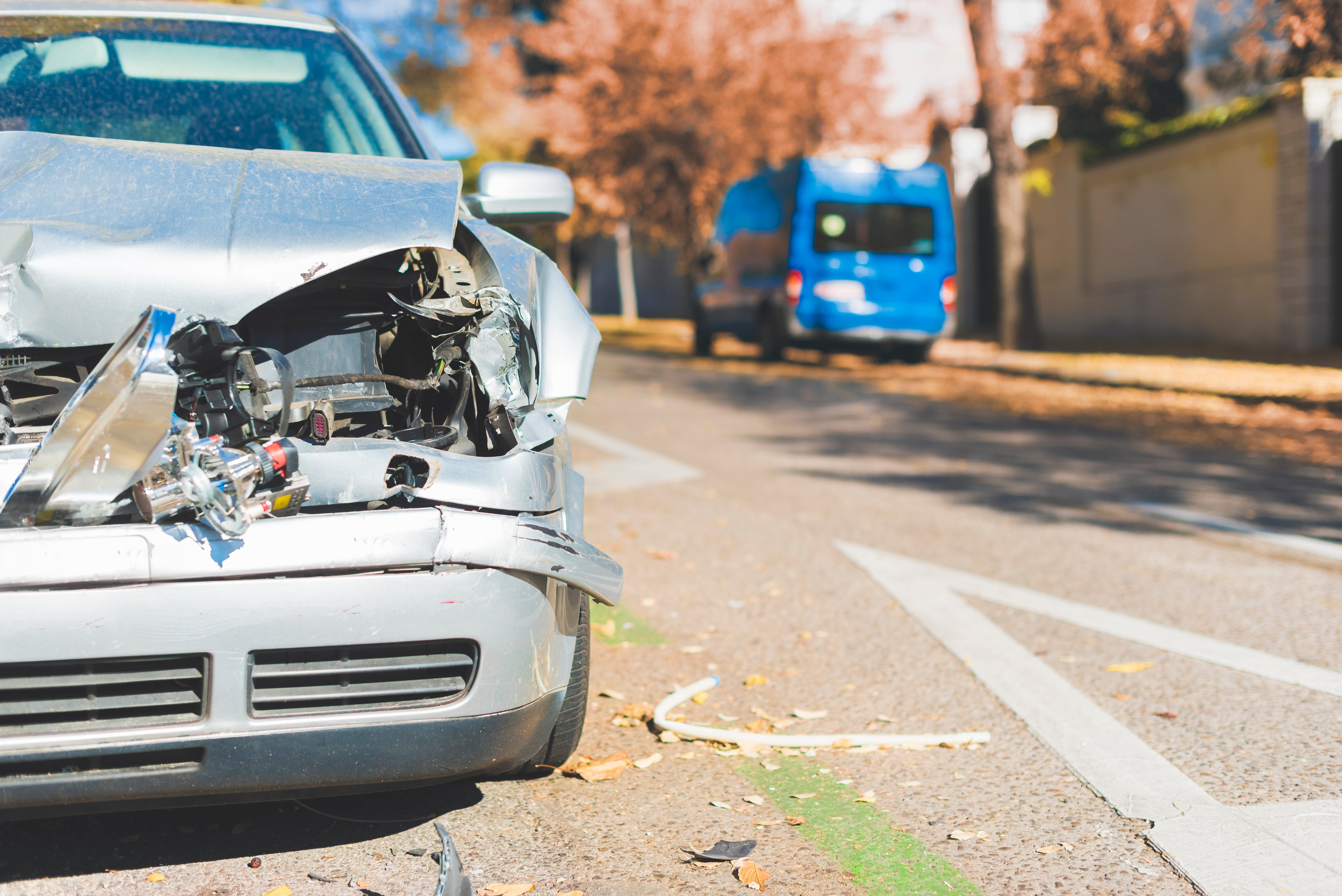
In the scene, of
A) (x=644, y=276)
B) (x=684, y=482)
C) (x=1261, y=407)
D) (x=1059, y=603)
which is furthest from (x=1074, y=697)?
Result: (x=644, y=276)

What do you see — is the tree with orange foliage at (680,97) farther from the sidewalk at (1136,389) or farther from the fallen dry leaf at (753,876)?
the fallen dry leaf at (753,876)

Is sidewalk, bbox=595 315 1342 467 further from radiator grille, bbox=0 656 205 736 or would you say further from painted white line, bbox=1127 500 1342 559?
radiator grille, bbox=0 656 205 736

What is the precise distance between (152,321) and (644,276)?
118 ft

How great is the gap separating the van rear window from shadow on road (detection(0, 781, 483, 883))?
13293mm

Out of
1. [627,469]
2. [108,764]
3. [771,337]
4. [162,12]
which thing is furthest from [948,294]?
[108,764]

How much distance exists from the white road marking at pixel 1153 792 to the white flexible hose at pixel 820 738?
0.24 meters

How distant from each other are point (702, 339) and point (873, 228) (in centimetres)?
390

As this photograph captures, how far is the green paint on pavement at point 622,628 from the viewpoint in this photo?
14.6ft

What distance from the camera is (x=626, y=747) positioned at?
3.38 m

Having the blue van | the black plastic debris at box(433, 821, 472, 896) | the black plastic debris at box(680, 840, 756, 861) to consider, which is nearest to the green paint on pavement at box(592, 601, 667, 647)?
the black plastic debris at box(680, 840, 756, 861)

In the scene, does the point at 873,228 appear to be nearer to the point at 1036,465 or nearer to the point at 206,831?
the point at 1036,465

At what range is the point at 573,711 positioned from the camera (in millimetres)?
2885

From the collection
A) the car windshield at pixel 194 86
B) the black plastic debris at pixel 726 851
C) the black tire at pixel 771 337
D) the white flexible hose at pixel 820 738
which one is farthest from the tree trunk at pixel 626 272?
the black plastic debris at pixel 726 851

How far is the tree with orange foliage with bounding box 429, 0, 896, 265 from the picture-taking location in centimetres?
2388
